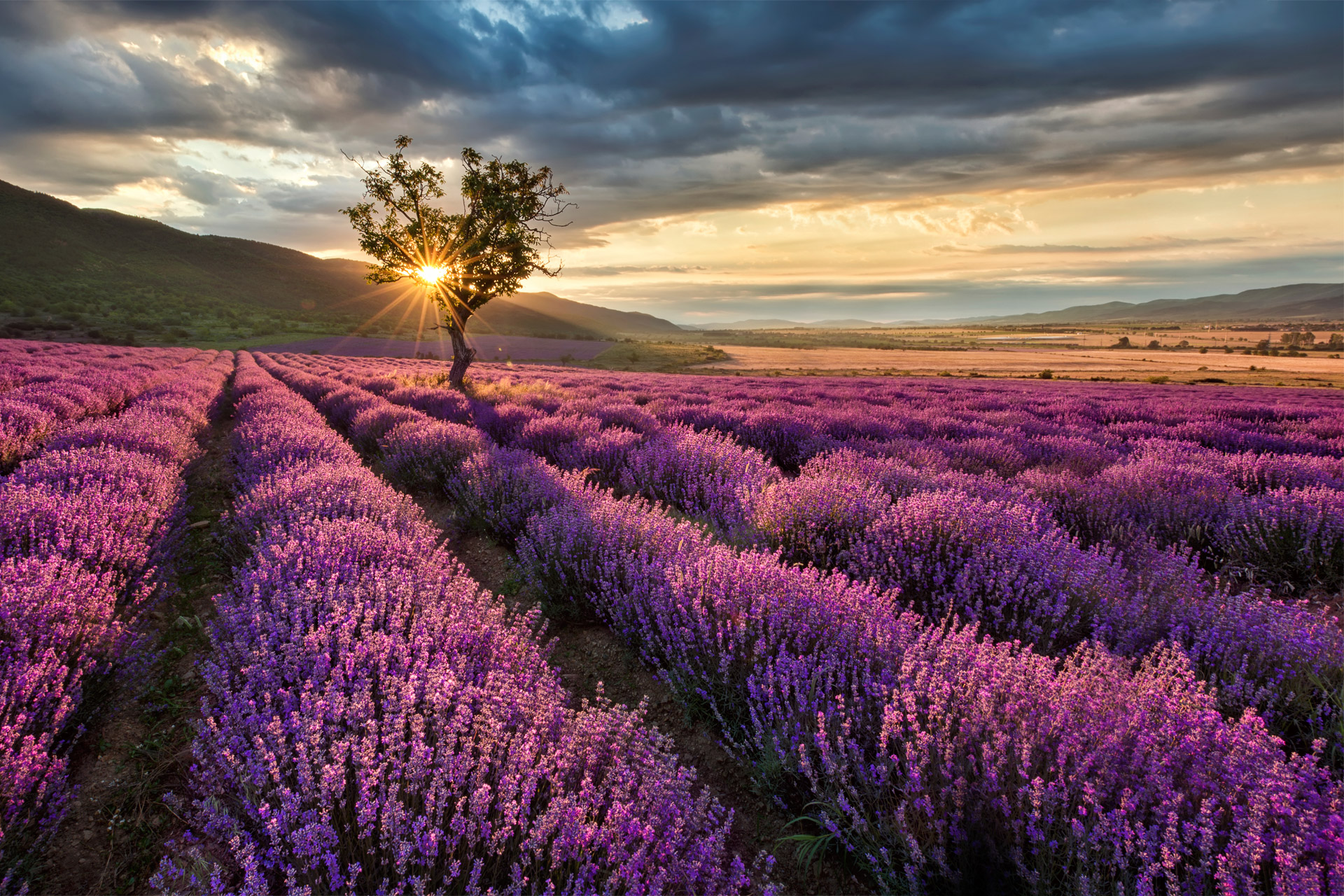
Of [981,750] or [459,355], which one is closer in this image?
[981,750]

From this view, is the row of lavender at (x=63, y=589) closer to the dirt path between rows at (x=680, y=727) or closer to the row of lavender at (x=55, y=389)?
the row of lavender at (x=55, y=389)

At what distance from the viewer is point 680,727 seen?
8.57 ft

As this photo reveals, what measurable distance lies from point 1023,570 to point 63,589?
4557mm

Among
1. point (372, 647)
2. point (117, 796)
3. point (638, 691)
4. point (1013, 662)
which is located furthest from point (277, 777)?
point (1013, 662)

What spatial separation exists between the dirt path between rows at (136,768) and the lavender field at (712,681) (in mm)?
41

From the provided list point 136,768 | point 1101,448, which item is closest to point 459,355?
point 1101,448

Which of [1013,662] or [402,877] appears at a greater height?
[1013,662]

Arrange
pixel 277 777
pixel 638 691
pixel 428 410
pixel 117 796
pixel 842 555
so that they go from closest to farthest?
pixel 277 777, pixel 117 796, pixel 638 691, pixel 842 555, pixel 428 410

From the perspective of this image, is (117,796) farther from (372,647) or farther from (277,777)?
(277,777)

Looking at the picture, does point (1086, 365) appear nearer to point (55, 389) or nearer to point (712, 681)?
point (712, 681)

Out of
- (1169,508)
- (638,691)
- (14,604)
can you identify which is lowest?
(638,691)

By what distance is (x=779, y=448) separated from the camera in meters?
8.04

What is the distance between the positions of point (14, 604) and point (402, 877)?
2166 mm

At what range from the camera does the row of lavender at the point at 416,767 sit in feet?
4.58
